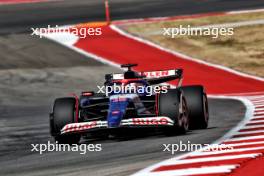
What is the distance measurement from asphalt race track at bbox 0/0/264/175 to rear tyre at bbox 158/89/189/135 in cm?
24

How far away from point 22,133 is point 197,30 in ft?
63.4

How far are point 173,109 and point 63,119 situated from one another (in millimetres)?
2024

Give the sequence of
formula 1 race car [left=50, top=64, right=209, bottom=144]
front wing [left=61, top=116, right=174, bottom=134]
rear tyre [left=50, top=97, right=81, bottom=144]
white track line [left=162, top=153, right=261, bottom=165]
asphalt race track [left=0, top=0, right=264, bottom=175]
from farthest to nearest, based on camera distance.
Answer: rear tyre [left=50, top=97, right=81, bottom=144]
formula 1 race car [left=50, top=64, right=209, bottom=144]
front wing [left=61, top=116, right=174, bottom=134]
asphalt race track [left=0, top=0, right=264, bottom=175]
white track line [left=162, top=153, right=261, bottom=165]

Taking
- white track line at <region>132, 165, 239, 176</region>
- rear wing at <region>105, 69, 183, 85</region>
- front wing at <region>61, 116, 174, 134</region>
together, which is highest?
rear wing at <region>105, 69, 183, 85</region>

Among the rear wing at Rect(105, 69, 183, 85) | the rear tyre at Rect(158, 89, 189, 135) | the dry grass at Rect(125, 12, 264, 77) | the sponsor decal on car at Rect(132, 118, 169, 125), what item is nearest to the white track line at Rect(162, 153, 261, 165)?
the sponsor decal on car at Rect(132, 118, 169, 125)

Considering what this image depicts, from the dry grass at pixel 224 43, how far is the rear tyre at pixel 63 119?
13710 mm

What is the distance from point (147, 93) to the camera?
1684 cm

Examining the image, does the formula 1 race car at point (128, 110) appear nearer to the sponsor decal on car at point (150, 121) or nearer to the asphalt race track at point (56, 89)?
the sponsor decal on car at point (150, 121)

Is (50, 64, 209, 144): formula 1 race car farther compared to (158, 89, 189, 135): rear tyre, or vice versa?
(158, 89, 189, 135): rear tyre

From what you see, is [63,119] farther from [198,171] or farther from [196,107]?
[198,171]

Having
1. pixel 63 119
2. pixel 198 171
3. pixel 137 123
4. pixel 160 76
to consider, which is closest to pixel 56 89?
pixel 160 76

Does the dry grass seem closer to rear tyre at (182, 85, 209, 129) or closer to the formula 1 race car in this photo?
rear tyre at (182, 85, 209, 129)

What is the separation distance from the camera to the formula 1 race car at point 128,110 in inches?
604

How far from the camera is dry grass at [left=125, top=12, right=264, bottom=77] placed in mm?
31109
